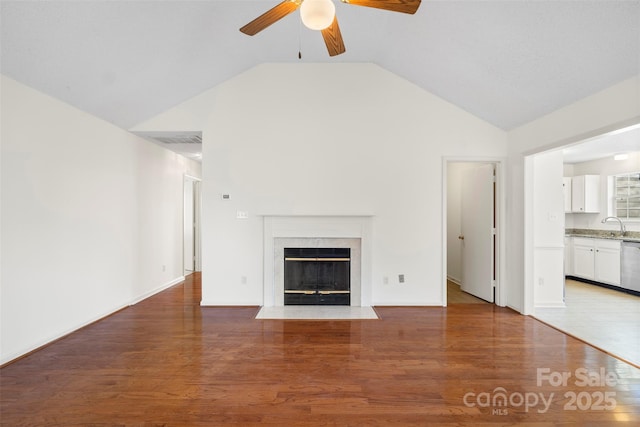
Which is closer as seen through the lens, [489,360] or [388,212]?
[489,360]

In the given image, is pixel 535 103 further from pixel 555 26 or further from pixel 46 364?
pixel 46 364

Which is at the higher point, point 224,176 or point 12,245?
point 224,176

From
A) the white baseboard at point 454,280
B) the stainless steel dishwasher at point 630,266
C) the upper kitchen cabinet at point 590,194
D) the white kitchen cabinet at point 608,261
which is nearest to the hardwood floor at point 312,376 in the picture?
the white baseboard at point 454,280

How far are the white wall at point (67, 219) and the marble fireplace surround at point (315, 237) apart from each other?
2.05 meters

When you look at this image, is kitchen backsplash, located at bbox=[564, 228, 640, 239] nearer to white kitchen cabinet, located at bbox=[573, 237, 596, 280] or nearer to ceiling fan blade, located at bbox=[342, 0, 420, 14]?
white kitchen cabinet, located at bbox=[573, 237, 596, 280]

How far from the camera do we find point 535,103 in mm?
3477

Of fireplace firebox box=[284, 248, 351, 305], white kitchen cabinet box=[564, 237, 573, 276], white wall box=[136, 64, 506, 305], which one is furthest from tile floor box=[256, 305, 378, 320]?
white kitchen cabinet box=[564, 237, 573, 276]

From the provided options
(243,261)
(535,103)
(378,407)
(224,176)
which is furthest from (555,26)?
(243,261)

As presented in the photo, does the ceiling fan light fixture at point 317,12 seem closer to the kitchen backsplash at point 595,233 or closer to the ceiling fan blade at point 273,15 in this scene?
the ceiling fan blade at point 273,15

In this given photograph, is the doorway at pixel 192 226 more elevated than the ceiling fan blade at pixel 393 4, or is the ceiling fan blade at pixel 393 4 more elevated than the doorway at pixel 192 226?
the ceiling fan blade at pixel 393 4

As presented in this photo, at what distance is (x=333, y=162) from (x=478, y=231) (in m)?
2.55

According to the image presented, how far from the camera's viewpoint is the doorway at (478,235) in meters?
4.39

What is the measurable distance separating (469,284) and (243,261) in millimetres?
3697

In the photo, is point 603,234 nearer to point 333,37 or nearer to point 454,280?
point 454,280
